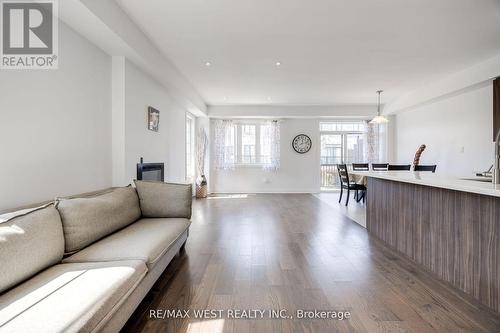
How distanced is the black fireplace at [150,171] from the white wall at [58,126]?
440 millimetres

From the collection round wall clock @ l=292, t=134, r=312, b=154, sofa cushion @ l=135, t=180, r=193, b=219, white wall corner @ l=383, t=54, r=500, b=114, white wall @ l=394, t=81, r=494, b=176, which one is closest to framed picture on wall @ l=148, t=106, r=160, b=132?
sofa cushion @ l=135, t=180, r=193, b=219

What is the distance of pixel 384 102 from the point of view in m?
6.68

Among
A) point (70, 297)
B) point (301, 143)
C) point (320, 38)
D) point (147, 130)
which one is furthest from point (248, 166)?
point (70, 297)

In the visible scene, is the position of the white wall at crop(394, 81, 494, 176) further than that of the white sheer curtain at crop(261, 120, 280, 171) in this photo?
No

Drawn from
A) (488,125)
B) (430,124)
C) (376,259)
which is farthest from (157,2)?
(430,124)

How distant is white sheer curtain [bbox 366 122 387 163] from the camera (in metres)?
7.24

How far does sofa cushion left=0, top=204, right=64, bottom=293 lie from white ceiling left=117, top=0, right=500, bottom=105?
2205mm

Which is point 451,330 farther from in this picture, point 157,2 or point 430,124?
point 430,124

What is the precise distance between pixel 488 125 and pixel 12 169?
6.36 m

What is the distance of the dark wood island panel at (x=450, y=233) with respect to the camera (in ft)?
5.44

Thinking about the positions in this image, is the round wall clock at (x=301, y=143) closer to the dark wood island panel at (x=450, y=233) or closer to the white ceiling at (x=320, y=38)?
the white ceiling at (x=320, y=38)

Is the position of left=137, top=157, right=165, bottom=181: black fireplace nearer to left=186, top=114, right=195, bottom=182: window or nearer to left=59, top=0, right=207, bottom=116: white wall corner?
left=59, top=0, right=207, bottom=116: white wall corner
